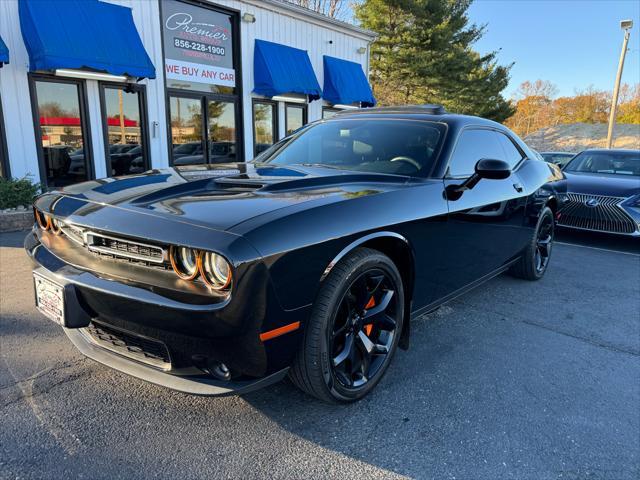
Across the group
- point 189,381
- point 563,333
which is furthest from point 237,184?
point 563,333

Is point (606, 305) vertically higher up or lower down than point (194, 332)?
lower down

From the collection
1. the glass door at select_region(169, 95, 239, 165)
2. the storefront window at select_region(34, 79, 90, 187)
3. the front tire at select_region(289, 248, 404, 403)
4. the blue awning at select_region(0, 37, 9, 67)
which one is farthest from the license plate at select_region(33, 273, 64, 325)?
the glass door at select_region(169, 95, 239, 165)

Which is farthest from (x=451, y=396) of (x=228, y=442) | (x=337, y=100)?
(x=337, y=100)

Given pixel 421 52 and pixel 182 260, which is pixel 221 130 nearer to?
pixel 182 260

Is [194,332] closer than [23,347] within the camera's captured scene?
Yes

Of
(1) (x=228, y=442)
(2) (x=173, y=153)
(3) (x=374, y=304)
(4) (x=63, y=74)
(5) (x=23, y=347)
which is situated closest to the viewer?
(1) (x=228, y=442)

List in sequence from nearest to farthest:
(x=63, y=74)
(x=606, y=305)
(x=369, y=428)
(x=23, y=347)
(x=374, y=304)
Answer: (x=369, y=428), (x=374, y=304), (x=23, y=347), (x=606, y=305), (x=63, y=74)

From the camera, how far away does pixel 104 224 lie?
1.90 metres

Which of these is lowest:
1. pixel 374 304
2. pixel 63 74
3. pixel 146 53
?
pixel 374 304

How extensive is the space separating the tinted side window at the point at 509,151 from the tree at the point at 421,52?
1853cm

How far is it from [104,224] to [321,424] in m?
1.36

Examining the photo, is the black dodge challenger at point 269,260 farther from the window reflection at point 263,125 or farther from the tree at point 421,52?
the tree at point 421,52

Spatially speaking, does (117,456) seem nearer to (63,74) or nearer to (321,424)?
(321,424)

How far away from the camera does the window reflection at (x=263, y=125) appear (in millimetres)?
11789
